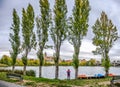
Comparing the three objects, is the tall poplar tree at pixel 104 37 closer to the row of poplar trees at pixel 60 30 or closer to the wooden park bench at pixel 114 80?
the row of poplar trees at pixel 60 30

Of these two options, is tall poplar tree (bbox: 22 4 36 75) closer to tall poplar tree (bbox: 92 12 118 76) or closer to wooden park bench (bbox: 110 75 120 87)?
tall poplar tree (bbox: 92 12 118 76)

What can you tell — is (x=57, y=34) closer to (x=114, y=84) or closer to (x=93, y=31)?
(x=93, y=31)

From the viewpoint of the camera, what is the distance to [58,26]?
4525cm

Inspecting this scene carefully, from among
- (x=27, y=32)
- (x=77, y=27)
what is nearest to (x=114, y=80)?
(x=77, y=27)

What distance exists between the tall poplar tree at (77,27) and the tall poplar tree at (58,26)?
3.70 ft

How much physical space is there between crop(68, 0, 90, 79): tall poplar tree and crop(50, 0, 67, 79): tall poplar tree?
3.70ft

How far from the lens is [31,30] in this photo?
188ft

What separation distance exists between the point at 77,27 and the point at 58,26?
3.01 metres

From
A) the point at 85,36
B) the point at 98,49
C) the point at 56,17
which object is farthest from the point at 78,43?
the point at 98,49

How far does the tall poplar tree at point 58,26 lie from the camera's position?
148 feet

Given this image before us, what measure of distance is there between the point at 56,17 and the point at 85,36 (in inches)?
215

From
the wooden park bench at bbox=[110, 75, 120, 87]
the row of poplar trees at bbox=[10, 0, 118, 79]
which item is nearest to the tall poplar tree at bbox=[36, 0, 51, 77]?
the row of poplar trees at bbox=[10, 0, 118, 79]

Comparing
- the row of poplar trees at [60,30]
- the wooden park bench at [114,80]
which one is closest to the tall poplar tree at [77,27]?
the row of poplar trees at [60,30]

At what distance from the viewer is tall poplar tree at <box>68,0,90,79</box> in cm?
4462
